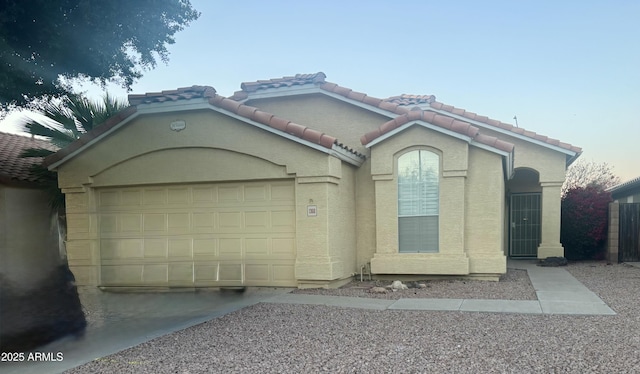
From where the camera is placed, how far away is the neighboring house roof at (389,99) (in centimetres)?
1249

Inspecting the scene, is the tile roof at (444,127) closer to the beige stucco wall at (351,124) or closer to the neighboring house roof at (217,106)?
the neighboring house roof at (217,106)

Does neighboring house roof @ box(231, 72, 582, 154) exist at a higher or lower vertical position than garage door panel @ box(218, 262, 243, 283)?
higher

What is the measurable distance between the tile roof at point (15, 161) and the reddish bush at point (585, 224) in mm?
15440

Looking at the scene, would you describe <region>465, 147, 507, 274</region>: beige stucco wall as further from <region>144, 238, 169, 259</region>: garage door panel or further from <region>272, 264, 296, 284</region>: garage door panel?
<region>144, 238, 169, 259</region>: garage door panel

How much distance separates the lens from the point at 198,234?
1105 centimetres

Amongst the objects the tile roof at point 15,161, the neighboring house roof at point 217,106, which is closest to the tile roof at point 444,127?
the neighboring house roof at point 217,106

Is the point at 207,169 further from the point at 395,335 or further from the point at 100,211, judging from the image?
the point at 395,335

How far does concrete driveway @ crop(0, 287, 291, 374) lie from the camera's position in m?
6.02

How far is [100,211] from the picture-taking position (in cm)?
1171

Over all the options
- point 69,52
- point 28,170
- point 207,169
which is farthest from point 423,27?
point 28,170

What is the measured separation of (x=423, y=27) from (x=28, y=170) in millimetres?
10964

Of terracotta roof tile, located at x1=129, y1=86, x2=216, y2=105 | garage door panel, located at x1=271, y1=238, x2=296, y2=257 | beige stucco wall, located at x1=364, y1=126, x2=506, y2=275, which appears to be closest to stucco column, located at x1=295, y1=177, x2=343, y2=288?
garage door panel, located at x1=271, y1=238, x2=296, y2=257

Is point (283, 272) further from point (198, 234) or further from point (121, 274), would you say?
point (121, 274)

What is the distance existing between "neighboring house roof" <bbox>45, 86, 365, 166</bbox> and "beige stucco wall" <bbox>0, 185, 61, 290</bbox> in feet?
6.08
